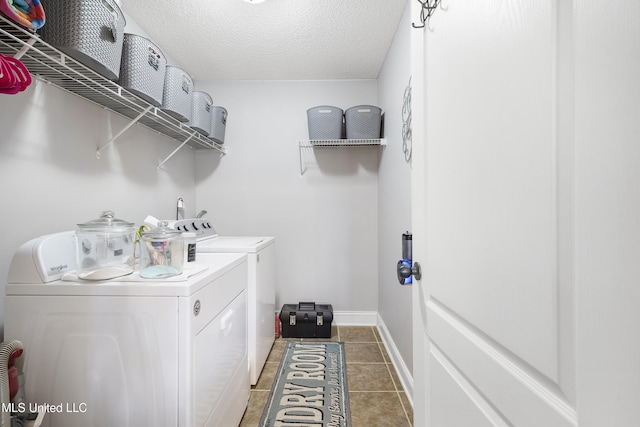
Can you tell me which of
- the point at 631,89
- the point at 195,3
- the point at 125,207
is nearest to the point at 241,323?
the point at 125,207

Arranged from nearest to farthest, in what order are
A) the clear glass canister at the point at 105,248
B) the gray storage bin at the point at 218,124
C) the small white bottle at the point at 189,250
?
the clear glass canister at the point at 105,248 < the small white bottle at the point at 189,250 < the gray storage bin at the point at 218,124

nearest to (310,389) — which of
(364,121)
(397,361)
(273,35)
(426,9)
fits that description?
(397,361)

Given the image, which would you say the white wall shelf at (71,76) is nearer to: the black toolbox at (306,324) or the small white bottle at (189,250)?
the small white bottle at (189,250)

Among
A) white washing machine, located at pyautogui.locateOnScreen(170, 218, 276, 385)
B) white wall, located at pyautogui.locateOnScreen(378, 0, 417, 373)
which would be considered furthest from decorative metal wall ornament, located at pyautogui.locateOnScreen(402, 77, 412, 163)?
white washing machine, located at pyautogui.locateOnScreen(170, 218, 276, 385)

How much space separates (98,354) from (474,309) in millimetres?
1149

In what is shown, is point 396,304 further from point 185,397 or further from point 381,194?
point 185,397

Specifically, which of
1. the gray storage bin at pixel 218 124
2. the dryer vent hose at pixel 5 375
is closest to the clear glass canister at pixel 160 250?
the dryer vent hose at pixel 5 375

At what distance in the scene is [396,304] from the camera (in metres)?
2.09

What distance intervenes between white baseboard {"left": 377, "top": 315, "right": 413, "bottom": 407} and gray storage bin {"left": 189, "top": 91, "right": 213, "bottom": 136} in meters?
2.24

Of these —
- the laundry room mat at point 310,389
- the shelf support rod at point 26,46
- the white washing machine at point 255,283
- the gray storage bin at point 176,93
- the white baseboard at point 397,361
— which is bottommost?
the laundry room mat at point 310,389

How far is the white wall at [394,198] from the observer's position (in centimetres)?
184

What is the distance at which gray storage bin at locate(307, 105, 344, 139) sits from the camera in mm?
2504

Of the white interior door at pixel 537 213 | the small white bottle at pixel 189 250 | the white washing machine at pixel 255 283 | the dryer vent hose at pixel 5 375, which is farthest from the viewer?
the white washing machine at pixel 255 283

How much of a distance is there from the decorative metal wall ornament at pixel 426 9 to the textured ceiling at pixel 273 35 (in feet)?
3.70
